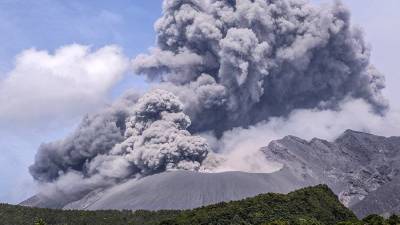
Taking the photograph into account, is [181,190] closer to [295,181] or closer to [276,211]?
[295,181]

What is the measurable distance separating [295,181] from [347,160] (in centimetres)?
2100

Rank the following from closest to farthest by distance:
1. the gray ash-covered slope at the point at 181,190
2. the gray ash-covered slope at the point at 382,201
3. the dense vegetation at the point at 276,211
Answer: the dense vegetation at the point at 276,211 < the gray ash-covered slope at the point at 181,190 < the gray ash-covered slope at the point at 382,201

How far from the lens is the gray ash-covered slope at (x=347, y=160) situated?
148500 mm

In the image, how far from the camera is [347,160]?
158125 mm

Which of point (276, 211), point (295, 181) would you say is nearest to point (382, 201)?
point (295, 181)

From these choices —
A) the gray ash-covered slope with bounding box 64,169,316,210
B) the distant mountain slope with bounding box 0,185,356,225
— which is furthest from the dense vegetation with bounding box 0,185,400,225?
the gray ash-covered slope with bounding box 64,169,316,210

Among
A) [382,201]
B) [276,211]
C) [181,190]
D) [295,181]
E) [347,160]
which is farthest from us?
[347,160]

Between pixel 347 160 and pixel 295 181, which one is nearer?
pixel 295 181

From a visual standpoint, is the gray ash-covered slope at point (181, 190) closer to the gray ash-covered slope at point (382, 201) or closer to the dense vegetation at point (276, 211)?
the gray ash-covered slope at point (382, 201)

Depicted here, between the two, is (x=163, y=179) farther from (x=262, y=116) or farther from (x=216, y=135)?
(x=262, y=116)

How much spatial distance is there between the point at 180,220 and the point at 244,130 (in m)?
80.8

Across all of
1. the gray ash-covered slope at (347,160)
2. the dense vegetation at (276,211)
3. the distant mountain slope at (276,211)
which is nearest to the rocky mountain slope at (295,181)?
the gray ash-covered slope at (347,160)

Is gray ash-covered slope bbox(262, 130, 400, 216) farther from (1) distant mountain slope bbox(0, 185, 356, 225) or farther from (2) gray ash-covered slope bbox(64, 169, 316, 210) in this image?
(1) distant mountain slope bbox(0, 185, 356, 225)

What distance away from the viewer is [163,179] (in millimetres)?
129125
